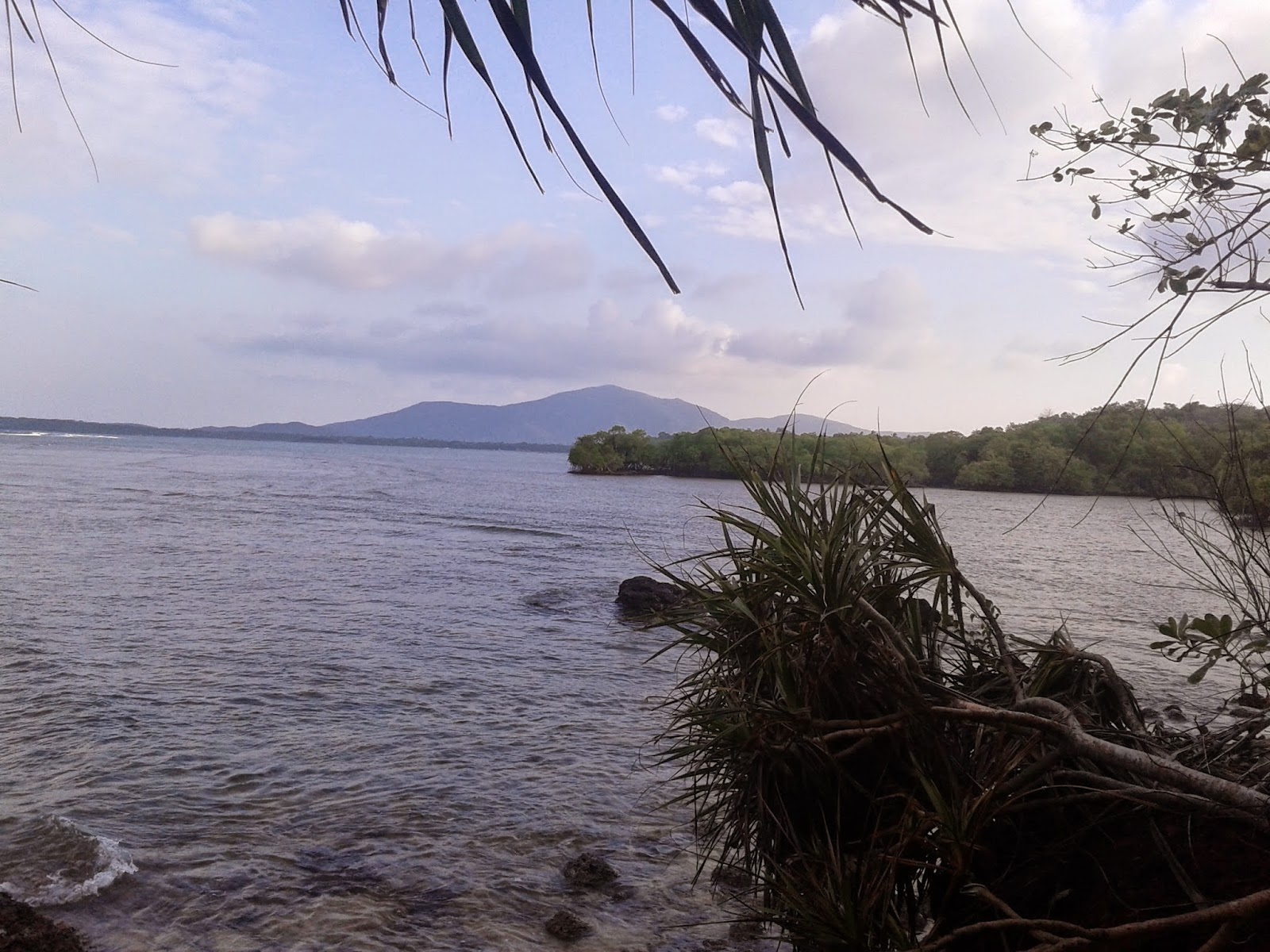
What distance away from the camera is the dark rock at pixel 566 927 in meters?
6.06

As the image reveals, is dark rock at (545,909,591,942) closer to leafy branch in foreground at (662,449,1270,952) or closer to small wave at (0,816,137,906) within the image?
leafy branch in foreground at (662,449,1270,952)

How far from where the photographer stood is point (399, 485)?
70688 millimetres

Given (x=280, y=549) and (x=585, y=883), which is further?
(x=280, y=549)

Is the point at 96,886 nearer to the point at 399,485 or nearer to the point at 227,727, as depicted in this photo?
the point at 227,727

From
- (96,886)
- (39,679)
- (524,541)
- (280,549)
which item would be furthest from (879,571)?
(524,541)

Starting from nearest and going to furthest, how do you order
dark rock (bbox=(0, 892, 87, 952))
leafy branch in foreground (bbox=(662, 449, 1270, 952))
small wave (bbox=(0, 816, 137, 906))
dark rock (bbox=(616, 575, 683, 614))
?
Answer: leafy branch in foreground (bbox=(662, 449, 1270, 952))
dark rock (bbox=(0, 892, 87, 952))
small wave (bbox=(0, 816, 137, 906))
dark rock (bbox=(616, 575, 683, 614))

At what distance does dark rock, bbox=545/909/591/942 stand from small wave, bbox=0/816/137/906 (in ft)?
10.4

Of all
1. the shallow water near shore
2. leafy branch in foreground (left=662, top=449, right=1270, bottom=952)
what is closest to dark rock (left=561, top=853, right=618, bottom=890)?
the shallow water near shore

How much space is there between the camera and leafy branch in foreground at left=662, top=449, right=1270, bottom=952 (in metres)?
3.60

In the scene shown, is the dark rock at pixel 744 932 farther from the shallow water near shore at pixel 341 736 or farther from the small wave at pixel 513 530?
the small wave at pixel 513 530

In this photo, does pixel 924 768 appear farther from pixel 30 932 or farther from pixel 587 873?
pixel 30 932

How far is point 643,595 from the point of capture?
2016 cm

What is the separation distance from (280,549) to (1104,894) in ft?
88.4

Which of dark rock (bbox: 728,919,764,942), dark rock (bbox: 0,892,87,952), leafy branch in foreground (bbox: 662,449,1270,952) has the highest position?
leafy branch in foreground (bbox: 662,449,1270,952)
